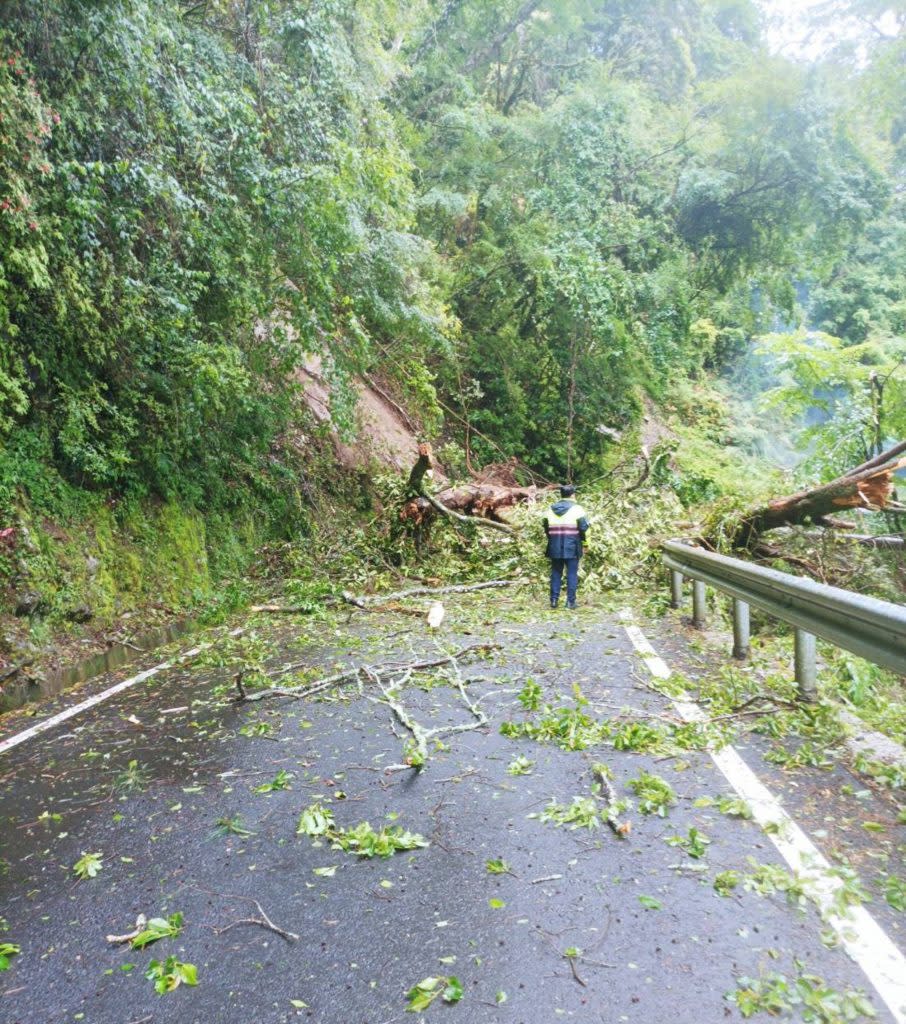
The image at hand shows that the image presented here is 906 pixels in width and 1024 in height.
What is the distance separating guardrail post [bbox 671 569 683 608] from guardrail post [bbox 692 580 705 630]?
1.05m

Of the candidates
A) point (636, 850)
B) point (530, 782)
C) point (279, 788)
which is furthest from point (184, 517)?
point (636, 850)

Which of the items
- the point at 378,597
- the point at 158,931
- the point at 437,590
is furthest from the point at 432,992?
the point at 437,590

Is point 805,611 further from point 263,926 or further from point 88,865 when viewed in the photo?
point 88,865

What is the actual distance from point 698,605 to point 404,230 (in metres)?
12.5

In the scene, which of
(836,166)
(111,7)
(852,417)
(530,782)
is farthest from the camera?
(836,166)

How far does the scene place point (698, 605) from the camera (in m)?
8.89

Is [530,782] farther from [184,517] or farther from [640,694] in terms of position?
[184,517]

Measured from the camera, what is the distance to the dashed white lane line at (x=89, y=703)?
6.04 metres

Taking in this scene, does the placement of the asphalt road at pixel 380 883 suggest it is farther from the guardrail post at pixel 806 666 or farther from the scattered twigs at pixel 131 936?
the guardrail post at pixel 806 666

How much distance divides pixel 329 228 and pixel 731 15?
1278 inches

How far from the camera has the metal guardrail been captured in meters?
3.97

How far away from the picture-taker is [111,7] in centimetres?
801

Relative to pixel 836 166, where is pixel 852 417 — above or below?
below

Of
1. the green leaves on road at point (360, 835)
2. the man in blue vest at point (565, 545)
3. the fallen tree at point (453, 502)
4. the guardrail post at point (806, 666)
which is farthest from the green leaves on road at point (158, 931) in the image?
the fallen tree at point (453, 502)
